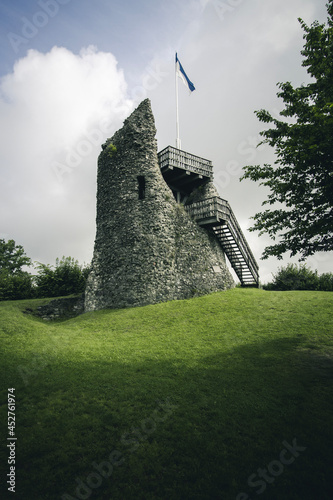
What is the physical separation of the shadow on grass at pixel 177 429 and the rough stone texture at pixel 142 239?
9.12m

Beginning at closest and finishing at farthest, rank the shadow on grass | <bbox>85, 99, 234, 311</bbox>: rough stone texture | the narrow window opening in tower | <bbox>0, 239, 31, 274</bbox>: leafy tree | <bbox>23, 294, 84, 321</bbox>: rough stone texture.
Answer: the shadow on grass
<bbox>85, 99, 234, 311</bbox>: rough stone texture
<bbox>23, 294, 84, 321</bbox>: rough stone texture
the narrow window opening in tower
<bbox>0, 239, 31, 274</bbox>: leafy tree

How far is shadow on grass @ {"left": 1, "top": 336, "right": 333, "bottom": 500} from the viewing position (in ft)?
13.1

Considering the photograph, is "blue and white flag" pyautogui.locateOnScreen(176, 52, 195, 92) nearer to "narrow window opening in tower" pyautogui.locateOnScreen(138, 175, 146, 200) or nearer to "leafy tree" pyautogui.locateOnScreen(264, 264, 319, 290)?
"narrow window opening in tower" pyautogui.locateOnScreen(138, 175, 146, 200)

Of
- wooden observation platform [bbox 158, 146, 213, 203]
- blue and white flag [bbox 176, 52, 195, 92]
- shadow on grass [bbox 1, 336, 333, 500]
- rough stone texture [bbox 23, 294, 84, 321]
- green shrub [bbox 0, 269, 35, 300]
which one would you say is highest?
blue and white flag [bbox 176, 52, 195, 92]

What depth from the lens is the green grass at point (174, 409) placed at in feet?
13.3

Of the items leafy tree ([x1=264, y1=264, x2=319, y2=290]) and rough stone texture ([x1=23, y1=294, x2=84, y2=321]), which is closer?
rough stone texture ([x1=23, y1=294, x2=84, y2=321])

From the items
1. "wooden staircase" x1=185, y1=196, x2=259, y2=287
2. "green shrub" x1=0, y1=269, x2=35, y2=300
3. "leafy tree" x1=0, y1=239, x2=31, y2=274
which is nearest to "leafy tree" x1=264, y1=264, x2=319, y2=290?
"wooden staircase" x1=185, y1=196, x2=259, y2=287

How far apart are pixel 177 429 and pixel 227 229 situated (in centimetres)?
1666

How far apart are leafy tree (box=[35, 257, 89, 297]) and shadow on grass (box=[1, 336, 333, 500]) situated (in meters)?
16.7

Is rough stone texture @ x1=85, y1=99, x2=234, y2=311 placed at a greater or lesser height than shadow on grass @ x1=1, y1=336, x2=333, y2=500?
greater

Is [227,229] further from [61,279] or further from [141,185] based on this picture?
[61,279]

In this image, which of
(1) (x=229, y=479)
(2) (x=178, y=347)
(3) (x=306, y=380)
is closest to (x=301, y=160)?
(3) (x=306, y=380)

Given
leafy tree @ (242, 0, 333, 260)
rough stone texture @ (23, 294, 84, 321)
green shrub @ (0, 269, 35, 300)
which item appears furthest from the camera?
green shrub @ (0, 269, 35, 300)

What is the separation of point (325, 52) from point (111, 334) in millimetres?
13814
